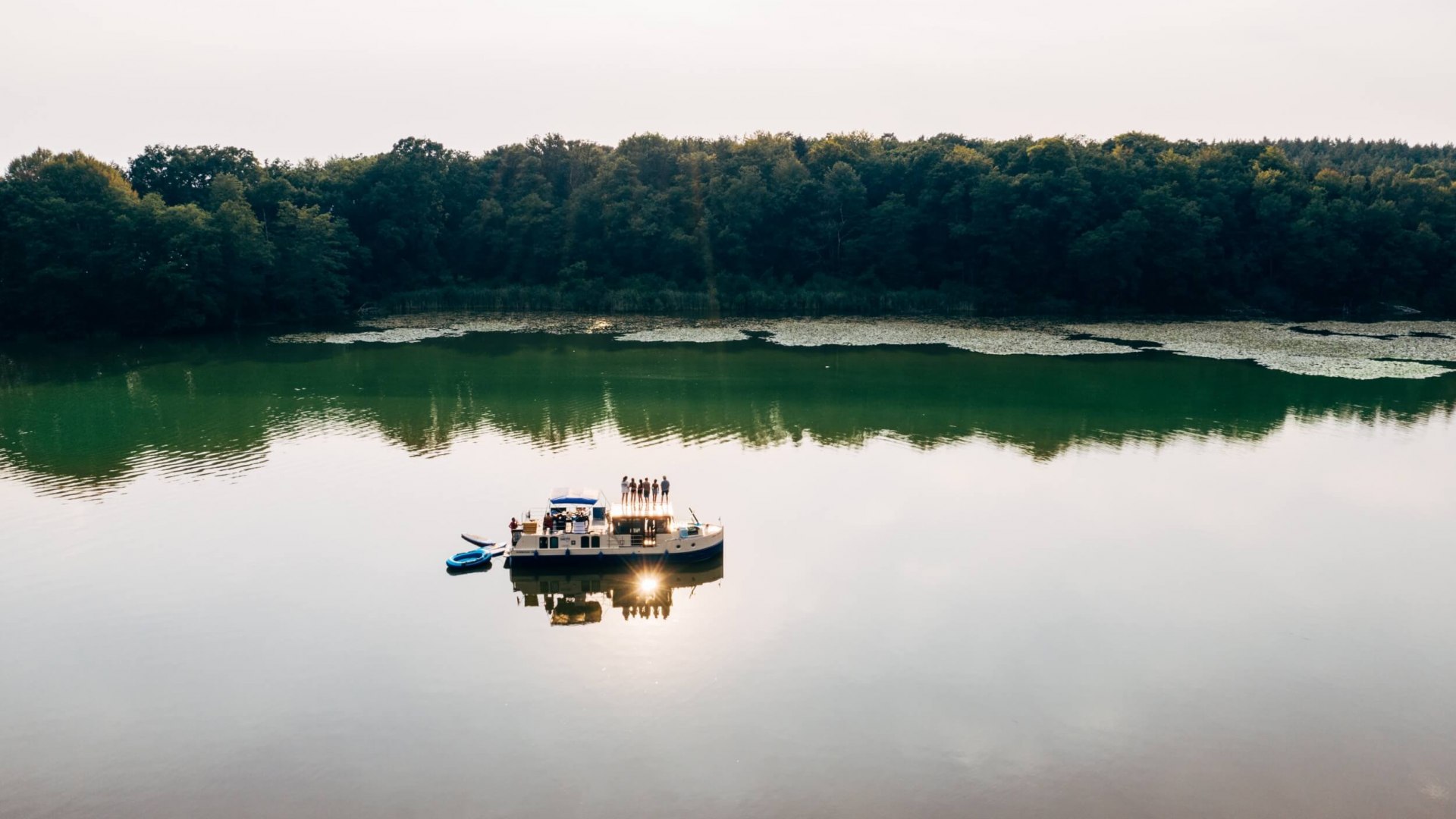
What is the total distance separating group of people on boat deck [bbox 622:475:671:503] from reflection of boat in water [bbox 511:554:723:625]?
2.20 meters

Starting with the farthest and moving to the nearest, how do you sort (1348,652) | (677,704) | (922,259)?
(922,259) < (1348,652) < (677,704)

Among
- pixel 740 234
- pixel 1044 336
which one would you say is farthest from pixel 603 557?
pixel 740 234

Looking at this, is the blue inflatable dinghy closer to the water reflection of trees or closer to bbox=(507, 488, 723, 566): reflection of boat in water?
bbox=(507, 488, 723, 566): reflection of boat in water

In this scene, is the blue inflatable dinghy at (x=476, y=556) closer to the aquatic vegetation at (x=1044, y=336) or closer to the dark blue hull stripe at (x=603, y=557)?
the dark blue hull stripe at (x=603, y=557)

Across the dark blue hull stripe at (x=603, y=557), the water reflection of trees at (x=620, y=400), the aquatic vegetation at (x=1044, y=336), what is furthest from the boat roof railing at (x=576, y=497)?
the aquatic vegetation at (x=1044, y=336)

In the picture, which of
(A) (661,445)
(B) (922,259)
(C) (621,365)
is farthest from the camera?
(B) (922,259)

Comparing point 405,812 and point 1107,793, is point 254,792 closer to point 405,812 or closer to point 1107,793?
point 405,812

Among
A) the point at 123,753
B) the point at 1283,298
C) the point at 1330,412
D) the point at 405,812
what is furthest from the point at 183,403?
the point at 1283,298

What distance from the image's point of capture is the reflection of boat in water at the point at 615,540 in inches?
958

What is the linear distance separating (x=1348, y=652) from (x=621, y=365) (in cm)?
4027

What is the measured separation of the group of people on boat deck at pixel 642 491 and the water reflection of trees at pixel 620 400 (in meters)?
9.88

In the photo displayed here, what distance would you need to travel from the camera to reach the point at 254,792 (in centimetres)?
1522

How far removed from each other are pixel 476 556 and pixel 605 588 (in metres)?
3.57

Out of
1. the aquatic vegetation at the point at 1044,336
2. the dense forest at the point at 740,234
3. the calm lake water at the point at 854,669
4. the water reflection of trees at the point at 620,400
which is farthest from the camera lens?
the dense forest at the point at 740,234
